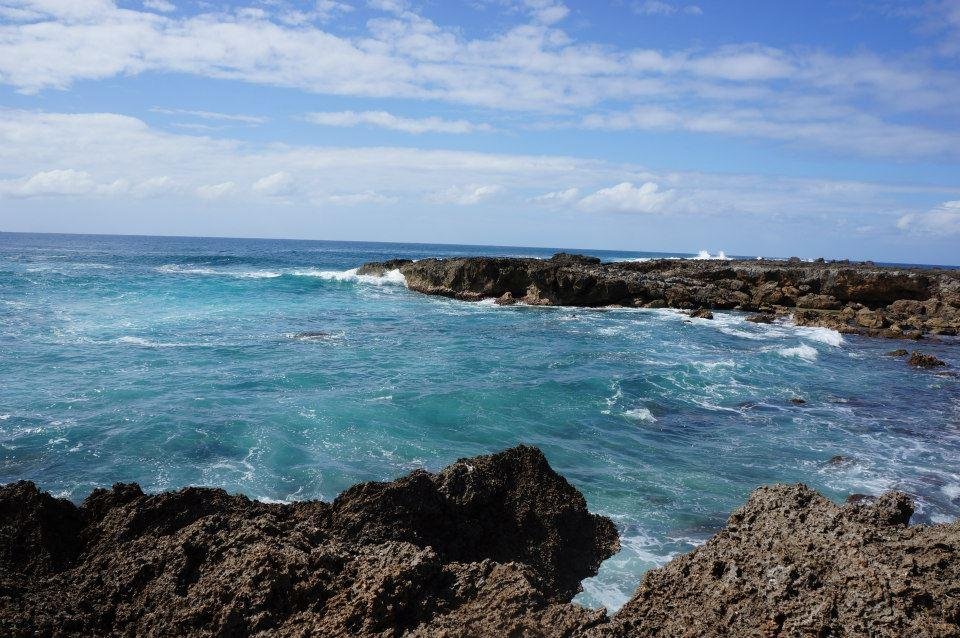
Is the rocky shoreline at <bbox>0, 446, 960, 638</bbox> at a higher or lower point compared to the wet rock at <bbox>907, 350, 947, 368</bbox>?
higher

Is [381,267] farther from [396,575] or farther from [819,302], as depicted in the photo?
[396,575]

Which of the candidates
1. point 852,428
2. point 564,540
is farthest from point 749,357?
point 564,540

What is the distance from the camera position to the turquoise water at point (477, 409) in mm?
9820

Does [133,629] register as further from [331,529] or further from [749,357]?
[749,357]

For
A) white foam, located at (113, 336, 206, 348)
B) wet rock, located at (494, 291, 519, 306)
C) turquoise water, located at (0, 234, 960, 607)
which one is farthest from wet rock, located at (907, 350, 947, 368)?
white foam, located at (113, 336, 206, 348)

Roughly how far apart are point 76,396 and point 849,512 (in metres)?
15.2

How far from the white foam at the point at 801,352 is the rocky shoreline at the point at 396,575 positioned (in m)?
20.5

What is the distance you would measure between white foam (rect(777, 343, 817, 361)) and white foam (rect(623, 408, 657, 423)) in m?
11.2

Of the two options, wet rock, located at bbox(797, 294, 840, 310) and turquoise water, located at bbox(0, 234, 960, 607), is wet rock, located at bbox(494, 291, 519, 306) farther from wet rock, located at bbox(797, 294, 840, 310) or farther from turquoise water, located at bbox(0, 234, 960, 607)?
wet rock, located at bbox(797, 294, 840, 310)

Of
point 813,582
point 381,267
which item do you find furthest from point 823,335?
point 381,267

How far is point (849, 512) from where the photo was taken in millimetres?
3957

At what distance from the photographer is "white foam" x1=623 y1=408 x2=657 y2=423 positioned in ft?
45.8

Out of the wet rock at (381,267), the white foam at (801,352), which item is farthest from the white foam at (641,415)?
the wet rock at (381,267)

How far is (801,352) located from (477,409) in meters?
15.7
